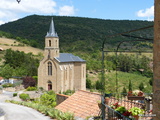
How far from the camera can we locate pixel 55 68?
35281mm

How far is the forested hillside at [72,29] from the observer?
85550 mm

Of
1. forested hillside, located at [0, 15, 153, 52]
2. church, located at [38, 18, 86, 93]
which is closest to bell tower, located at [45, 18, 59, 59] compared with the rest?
church, located at [38, 18, 86, 93]

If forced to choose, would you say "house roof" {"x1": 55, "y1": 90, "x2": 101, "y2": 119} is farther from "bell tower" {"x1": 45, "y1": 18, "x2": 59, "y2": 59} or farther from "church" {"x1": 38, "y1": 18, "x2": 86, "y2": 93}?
"bell tower" {"x1": 45, "y1": 18, "x2": 59, "y2": 59}

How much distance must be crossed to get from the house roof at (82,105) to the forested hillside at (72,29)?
65.6 metres

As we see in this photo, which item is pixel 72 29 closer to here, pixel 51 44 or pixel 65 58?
pixel 65 58

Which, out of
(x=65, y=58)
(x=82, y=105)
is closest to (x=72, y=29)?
(x=65, y=58)

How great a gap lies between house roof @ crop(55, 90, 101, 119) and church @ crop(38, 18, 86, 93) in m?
24.4

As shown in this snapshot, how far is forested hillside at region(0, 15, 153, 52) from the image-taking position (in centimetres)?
8555

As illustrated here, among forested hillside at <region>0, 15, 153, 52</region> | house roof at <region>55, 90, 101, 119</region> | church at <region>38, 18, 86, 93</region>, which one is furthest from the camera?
forested hillside at <region>0, 15, 153, 52</region>

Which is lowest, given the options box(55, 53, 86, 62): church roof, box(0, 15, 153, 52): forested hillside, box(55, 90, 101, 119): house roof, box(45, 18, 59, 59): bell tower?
box(55, 90, 101, 119): house roof

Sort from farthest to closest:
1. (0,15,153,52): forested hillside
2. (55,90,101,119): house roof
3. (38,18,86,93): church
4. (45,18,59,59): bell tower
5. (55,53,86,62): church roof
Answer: (0,15,153,52): forested hillside < (55,53,86,62): church roof < (38,18,86,93): church < (45,18,59,59): bell tower < (55,90,101,119): house roof

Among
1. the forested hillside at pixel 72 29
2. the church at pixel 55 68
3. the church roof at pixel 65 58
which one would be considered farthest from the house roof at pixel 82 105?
the forested hillside at pixel 72 29

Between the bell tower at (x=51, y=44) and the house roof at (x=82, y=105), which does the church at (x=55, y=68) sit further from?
the house roof at (x=82, y=105)

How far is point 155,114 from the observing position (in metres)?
3.23
